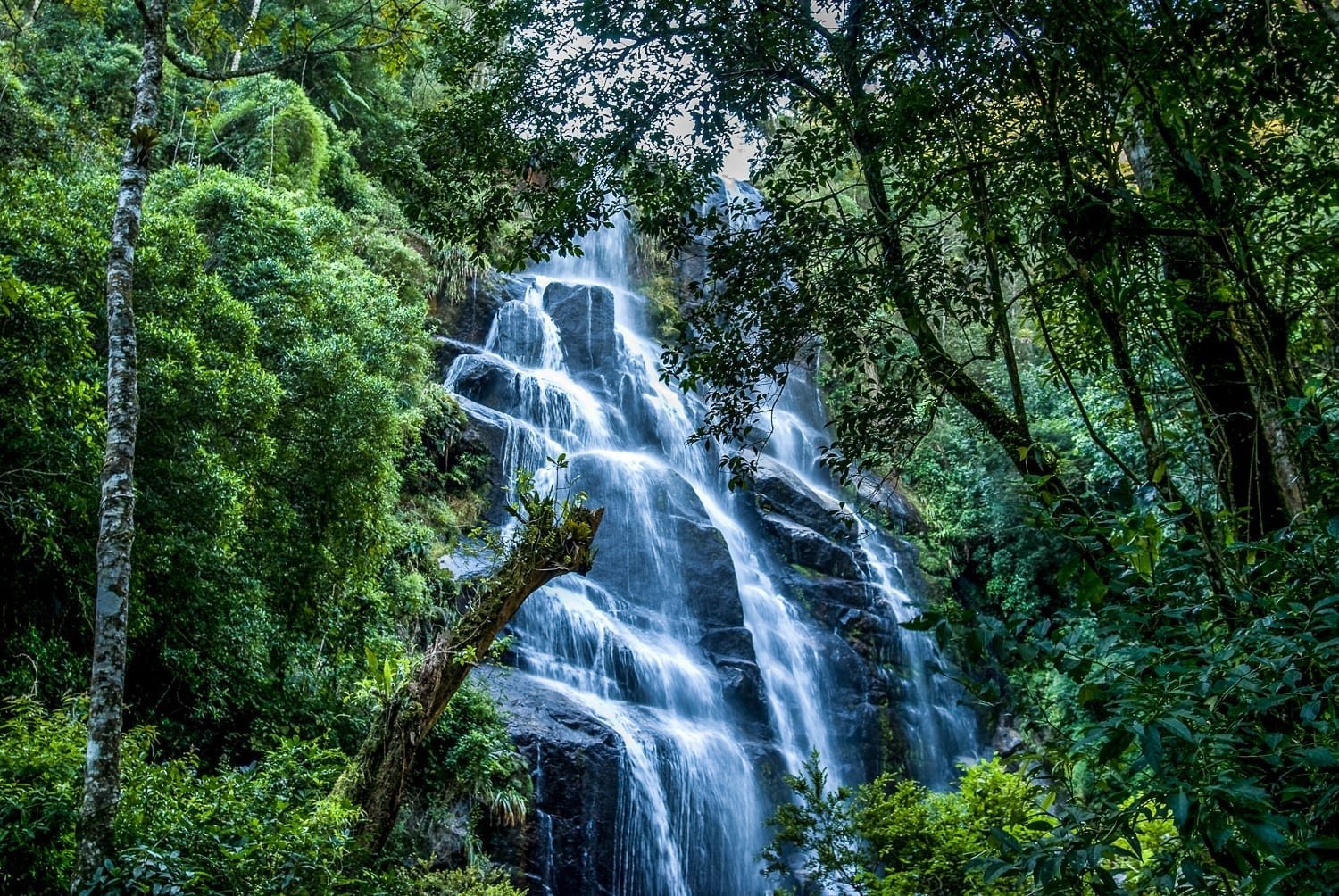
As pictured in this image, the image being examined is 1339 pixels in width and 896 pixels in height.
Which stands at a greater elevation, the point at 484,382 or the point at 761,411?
the point at 484,382

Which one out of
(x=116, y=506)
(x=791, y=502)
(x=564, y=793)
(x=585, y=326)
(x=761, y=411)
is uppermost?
(x=585, y=326)

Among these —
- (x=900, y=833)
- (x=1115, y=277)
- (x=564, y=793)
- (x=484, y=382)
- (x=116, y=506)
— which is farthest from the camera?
(x=484, y=382)

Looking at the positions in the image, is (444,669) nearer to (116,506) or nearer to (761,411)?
(116,506)

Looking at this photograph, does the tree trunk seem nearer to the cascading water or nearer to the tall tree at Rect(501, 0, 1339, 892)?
the tall tree at Rect(501, 0, 1339, 892)

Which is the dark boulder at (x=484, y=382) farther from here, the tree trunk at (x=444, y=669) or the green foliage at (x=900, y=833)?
the green foliage at (x=900, y=833)

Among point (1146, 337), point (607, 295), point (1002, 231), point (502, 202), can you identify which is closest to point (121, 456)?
point (502, 202)

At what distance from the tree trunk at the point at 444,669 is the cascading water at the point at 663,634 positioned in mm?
4190

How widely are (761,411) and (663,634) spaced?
1050cm

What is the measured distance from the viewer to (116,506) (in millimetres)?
5086

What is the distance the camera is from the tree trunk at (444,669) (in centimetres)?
691

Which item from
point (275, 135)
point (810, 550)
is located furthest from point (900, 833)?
point (275, 135)

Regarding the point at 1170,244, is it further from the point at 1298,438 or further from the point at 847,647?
the point at 847,647

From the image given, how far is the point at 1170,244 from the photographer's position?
396 centimetres

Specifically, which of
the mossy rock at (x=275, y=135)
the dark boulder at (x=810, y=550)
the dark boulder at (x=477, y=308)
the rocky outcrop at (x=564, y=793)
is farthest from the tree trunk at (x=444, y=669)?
the dark boulder at (x=477, y=308)
